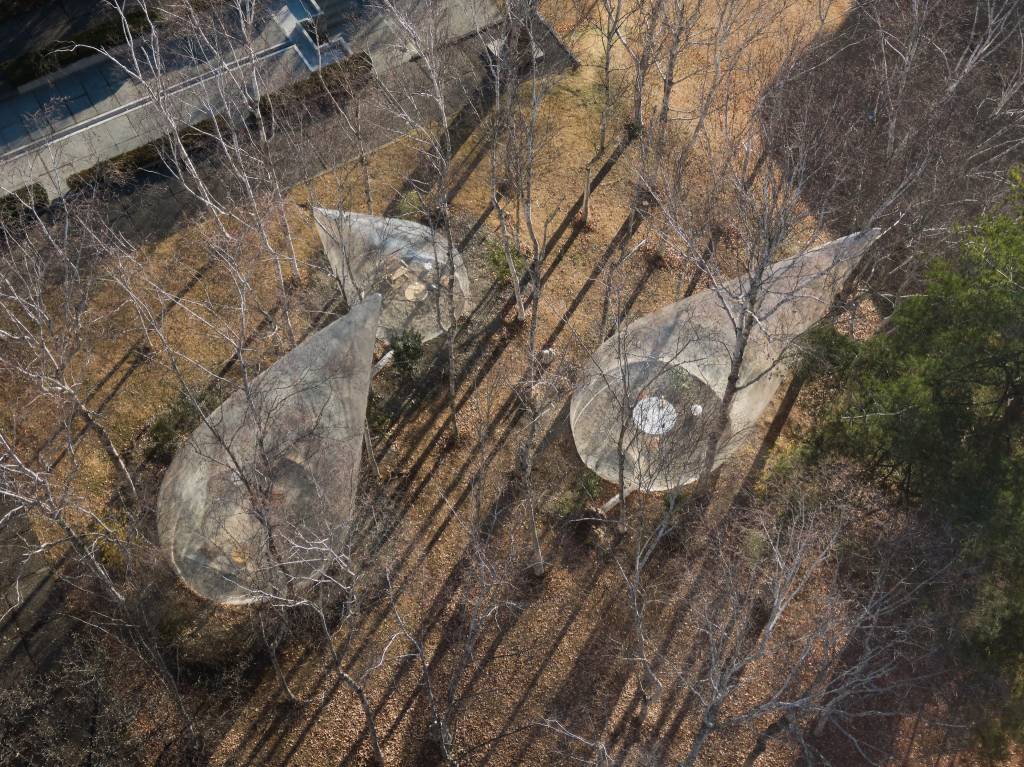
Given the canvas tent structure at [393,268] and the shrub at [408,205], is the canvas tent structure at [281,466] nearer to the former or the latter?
the canvas tent structure at [393,268]

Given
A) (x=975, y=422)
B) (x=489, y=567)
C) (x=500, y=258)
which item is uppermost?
(x=500, y=258)

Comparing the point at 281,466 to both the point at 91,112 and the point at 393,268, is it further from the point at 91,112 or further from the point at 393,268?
the point at 91,112

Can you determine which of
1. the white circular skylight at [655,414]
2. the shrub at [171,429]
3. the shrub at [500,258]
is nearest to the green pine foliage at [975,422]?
the white circular skylight at [655,414]

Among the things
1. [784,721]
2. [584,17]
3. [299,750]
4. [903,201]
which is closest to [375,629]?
[299,750]

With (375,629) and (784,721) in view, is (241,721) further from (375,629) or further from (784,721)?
(784,721)

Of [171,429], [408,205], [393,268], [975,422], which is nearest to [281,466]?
[171,429]

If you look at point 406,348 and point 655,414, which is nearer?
point 655,414
